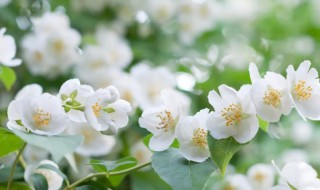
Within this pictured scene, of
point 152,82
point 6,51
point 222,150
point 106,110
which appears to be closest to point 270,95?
point 222,150

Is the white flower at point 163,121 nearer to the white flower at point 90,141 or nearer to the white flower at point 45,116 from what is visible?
the white flower at point 45,116

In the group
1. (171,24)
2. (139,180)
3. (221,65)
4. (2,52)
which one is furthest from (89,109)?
(171,24)

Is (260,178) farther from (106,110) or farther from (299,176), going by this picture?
(106,110)

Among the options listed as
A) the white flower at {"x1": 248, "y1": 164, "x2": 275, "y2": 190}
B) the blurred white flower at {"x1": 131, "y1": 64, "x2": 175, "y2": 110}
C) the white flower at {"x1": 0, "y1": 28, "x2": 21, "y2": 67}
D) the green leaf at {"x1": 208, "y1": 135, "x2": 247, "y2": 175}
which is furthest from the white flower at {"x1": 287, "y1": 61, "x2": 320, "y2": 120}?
the blurred white flower at {"x1": 131, "y1": 64, "x2": 175, "y2": 110}

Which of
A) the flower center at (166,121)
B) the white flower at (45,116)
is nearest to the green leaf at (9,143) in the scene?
the white flower at (45,116)

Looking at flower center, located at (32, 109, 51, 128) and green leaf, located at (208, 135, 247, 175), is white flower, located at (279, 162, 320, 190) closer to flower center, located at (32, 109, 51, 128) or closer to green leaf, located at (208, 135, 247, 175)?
green leaf, located at (208, 135, 247, 175)
